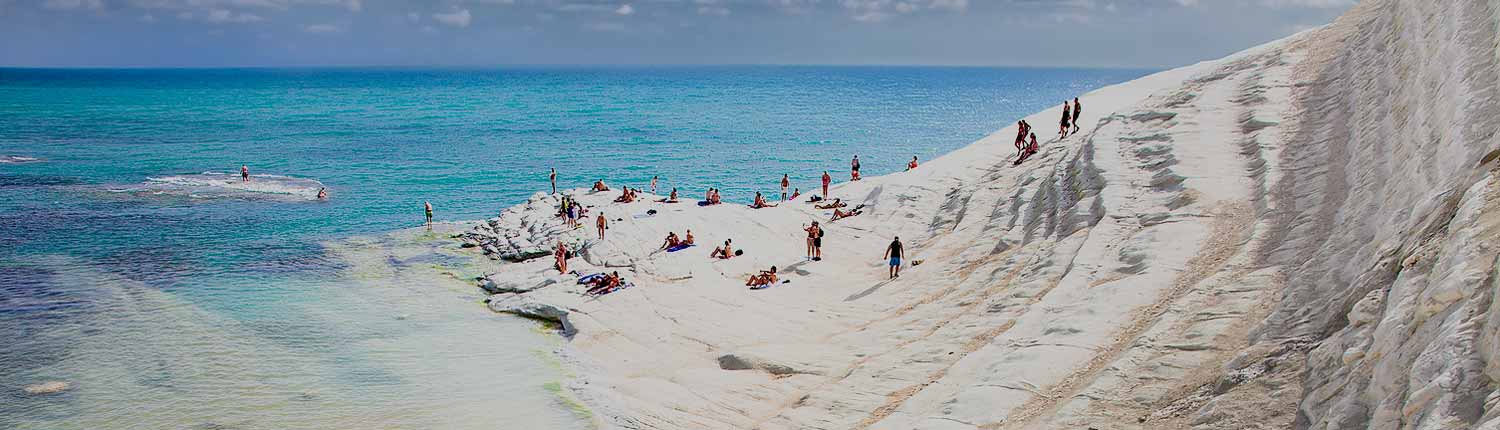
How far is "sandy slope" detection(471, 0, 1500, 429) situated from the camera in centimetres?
1093

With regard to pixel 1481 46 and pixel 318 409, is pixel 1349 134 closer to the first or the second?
pixel 1481 46

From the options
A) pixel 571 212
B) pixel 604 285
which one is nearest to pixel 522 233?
pixel 571 212

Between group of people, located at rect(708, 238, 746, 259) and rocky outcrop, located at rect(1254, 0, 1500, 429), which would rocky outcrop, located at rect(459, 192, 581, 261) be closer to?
group of people, located at rect(708, 238, 746, 259)

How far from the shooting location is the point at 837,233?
35312mm

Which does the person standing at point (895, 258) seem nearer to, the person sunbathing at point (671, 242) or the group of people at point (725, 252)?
the group of people at point (725, 252)

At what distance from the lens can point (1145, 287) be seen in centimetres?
1748

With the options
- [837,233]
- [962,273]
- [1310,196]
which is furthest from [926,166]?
[1310,196]

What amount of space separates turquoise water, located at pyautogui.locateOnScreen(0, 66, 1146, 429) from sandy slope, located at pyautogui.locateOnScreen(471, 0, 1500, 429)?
12.1 feet

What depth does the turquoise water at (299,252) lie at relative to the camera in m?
21.8

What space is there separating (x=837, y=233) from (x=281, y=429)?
2034 centimetres

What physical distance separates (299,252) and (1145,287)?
106 feet

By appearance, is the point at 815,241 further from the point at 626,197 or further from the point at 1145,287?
the point at 1145,287

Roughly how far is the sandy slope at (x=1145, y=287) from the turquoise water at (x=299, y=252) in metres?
3.68

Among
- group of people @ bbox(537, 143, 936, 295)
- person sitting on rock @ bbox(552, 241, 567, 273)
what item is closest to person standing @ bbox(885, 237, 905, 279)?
group of people @ bbox(537, 143, 936, 295)
